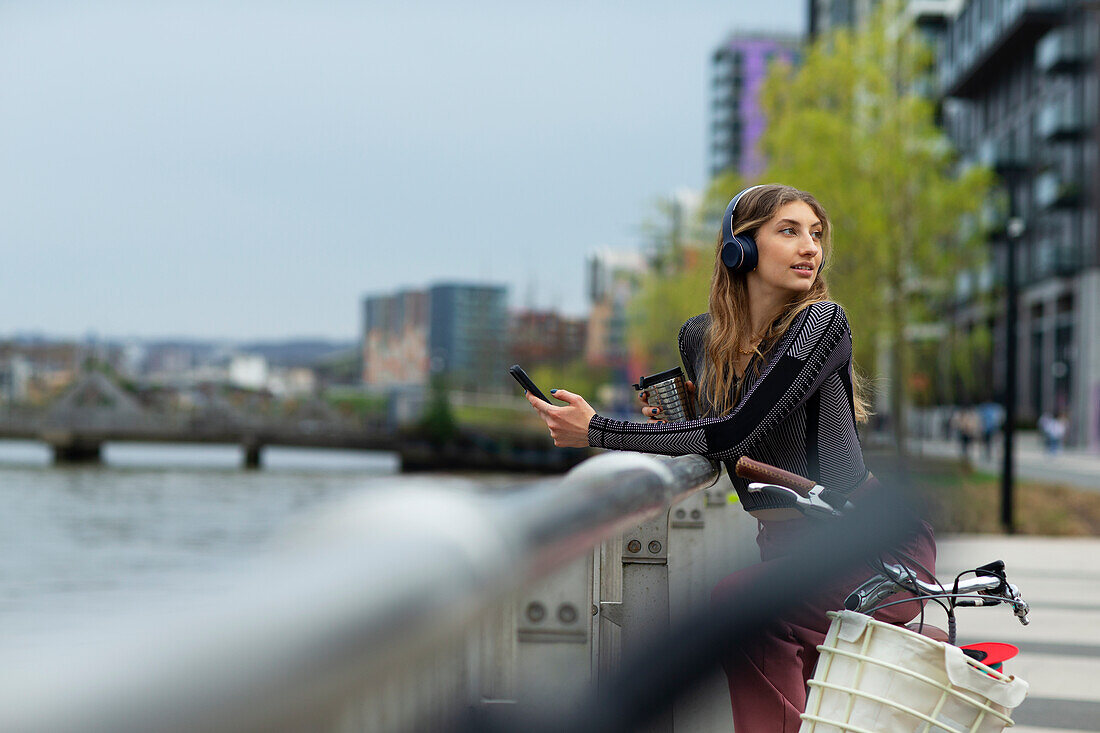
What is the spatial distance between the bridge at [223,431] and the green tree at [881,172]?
52.8m

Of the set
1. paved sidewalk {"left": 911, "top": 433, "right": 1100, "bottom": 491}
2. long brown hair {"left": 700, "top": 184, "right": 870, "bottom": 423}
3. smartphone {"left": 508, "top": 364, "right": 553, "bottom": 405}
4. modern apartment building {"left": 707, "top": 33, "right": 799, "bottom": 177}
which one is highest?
modern apartment building {"left": 707, "top": 33, "right": 799, "bottom": 177}

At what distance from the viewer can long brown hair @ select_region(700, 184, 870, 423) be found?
2488mm

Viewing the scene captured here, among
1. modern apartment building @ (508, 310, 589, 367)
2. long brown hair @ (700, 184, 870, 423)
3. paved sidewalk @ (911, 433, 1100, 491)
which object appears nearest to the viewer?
long brown hair @ (700, 184, 870, 423)

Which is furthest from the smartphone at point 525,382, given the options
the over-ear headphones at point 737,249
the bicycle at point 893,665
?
the bicycle at point 893,665

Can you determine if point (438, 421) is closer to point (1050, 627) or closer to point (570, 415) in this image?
point (1050, 627)

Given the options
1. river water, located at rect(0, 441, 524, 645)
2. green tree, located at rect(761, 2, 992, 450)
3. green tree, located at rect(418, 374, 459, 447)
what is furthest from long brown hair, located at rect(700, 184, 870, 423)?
green tree, located at rect(418, 374, 459, 447)

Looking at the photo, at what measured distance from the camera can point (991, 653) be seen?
2010 millimetres

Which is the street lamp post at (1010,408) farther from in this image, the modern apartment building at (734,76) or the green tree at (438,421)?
the modern apartment building at (734,76)

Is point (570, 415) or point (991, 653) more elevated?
point (570, 415)

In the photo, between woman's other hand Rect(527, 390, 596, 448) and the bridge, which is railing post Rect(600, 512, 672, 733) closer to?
woman's other hand Rect(527, 390, 596, 448)

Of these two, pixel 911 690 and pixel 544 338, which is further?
pixel 544 338

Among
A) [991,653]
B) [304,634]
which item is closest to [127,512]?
[991,653]

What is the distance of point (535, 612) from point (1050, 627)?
688cm

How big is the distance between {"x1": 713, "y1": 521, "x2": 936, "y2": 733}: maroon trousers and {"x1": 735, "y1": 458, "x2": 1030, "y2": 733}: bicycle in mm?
70
